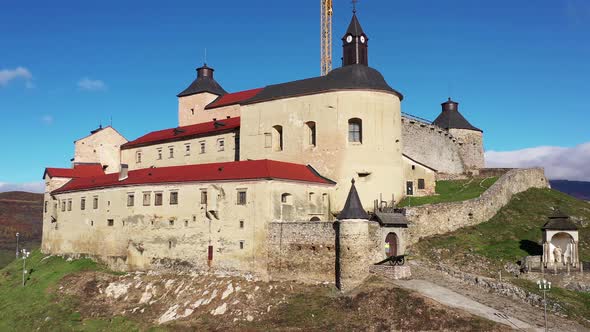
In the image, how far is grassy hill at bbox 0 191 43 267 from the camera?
9888 centimetres

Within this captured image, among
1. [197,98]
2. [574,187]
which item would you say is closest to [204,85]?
[197,98]

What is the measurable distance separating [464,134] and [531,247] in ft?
105

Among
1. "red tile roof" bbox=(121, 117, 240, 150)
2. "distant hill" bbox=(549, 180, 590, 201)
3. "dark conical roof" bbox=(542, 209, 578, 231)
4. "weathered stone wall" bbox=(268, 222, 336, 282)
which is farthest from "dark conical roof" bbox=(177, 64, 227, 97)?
"distant hill" bbox=(549, 180, 590, 201)

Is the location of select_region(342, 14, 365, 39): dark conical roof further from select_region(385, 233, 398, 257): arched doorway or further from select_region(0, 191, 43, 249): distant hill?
select_region(0, 191, 43, 249): distant hill

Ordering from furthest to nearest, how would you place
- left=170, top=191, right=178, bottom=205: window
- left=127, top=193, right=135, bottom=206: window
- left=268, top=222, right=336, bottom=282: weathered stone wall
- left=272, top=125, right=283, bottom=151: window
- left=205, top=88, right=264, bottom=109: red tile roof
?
1. left=205, top=88, right=264, bottom=109: red tile roof
2. left=272, top=125, right=283, bottom=151: window
3. left=127, top=193, right=135, bottom=206: window
4. left=170, top=191, right=178, bottom=205: window
5. left=268, top=222, right=336, bottom=282: weathered stone wall

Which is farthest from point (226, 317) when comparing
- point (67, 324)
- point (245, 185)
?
point (67, 324)

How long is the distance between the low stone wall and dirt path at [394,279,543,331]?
818cm

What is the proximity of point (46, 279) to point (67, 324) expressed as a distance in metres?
11.5

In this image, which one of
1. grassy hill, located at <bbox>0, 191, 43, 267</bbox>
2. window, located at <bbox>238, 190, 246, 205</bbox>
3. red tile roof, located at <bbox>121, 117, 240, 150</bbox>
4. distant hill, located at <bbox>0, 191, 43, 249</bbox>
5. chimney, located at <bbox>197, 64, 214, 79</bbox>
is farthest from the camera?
distant hill, located at <bbox>0, 191, 43, 249</bbox>

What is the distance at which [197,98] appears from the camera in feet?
239

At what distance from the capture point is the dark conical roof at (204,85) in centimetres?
7314

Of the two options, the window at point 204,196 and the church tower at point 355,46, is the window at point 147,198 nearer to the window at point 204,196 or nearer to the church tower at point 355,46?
the window at point 204,196

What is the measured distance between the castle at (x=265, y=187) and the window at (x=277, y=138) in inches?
3.6

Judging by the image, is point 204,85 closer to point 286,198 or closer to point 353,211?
point 286,198
